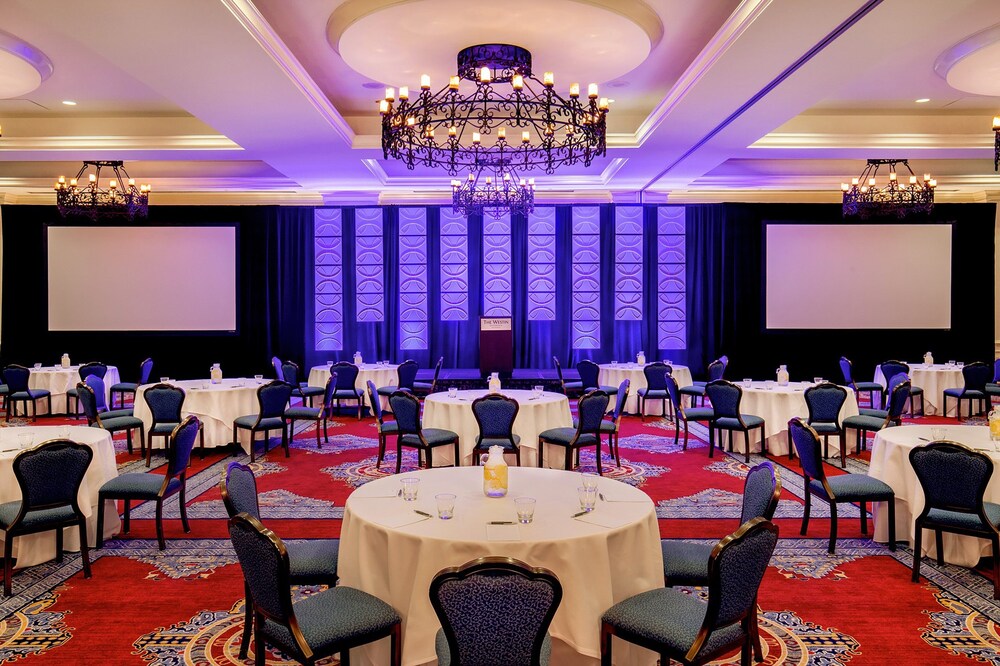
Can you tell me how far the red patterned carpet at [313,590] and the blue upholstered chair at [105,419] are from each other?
177 centimetres

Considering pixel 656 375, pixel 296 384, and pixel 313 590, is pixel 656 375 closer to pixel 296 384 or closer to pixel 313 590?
pixel 296 384

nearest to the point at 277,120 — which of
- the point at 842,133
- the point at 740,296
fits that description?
the point at 842,133

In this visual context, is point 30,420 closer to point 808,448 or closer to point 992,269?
point 808,448

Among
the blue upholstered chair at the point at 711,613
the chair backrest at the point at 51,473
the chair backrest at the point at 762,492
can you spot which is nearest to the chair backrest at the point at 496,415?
the chair backrest at the point at 762,492

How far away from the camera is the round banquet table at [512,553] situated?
2.84 m

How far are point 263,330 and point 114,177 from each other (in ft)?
11.9

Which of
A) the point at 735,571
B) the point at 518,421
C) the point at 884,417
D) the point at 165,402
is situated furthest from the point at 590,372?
the point at 735,571

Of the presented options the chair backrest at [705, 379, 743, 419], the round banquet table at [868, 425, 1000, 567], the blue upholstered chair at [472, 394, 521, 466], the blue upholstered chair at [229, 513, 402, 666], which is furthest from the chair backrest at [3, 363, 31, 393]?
the round banquet table at [868, 425, 1000, 567]

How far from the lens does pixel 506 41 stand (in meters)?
5.76

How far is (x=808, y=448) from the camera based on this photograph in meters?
4.79

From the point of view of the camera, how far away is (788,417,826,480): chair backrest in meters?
4.69

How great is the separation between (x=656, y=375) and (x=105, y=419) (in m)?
6.78

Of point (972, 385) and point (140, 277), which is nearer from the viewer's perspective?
point (972, 385)

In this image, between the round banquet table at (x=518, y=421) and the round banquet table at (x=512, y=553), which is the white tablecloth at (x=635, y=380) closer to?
the round banquet table at (x=518, y=421)
